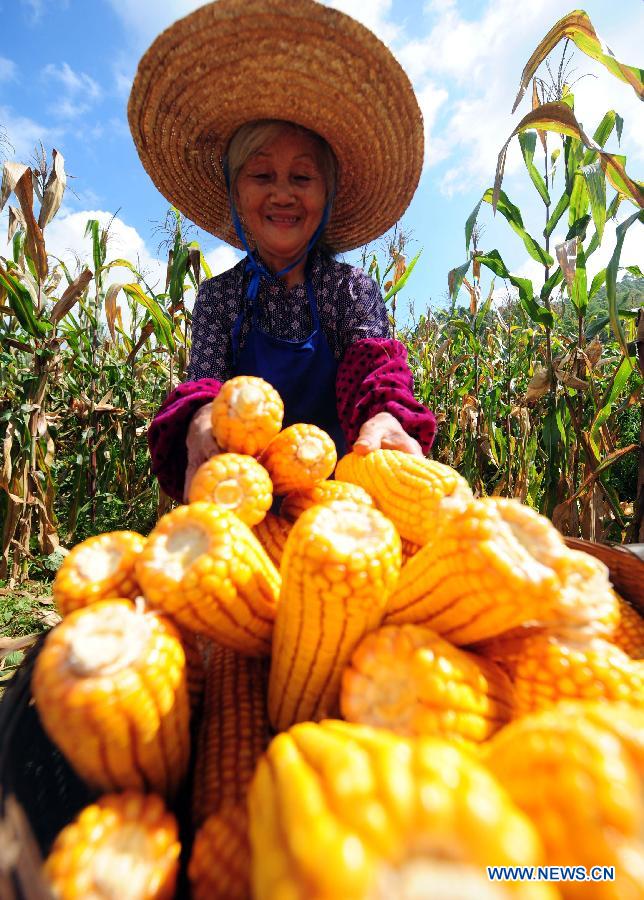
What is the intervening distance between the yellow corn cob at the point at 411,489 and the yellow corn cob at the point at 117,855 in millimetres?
796

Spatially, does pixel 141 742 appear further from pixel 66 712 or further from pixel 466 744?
pixel 466 744

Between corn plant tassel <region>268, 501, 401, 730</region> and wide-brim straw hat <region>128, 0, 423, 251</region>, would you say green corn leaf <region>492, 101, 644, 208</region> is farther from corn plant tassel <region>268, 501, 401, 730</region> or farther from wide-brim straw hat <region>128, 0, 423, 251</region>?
corn plant tassel <region>268, 501, 401, 730</region>

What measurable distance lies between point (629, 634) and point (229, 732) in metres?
1.00

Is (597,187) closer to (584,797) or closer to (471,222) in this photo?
(471,222)

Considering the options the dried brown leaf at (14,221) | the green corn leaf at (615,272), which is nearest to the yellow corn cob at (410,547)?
the green corn leaf at (615,272)

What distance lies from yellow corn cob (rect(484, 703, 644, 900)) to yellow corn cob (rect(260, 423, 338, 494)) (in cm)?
83

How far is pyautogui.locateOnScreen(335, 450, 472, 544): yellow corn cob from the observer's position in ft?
4.22

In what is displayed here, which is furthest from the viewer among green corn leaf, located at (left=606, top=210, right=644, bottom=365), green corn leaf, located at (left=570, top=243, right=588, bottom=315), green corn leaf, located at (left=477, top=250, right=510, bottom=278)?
green corn leaf, located at (left=477, top=250, right=510, bottom=278)

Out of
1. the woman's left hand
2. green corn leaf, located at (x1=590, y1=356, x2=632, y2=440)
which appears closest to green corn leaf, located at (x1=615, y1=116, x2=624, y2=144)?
green corn leaf, located at (x1=590, y1=356, x2=632, y2=440)

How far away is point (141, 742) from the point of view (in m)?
0.77

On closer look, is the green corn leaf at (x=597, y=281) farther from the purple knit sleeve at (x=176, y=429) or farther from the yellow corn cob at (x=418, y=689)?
the yellow corn cob at (x=418, y=689)

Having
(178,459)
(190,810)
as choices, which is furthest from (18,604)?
(190,810)

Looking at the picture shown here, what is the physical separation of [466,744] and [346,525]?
372mm

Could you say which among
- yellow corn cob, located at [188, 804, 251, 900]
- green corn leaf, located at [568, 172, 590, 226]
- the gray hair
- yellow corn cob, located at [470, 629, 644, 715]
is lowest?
yellow corn cob, located at [188, 804, 251, 900]
